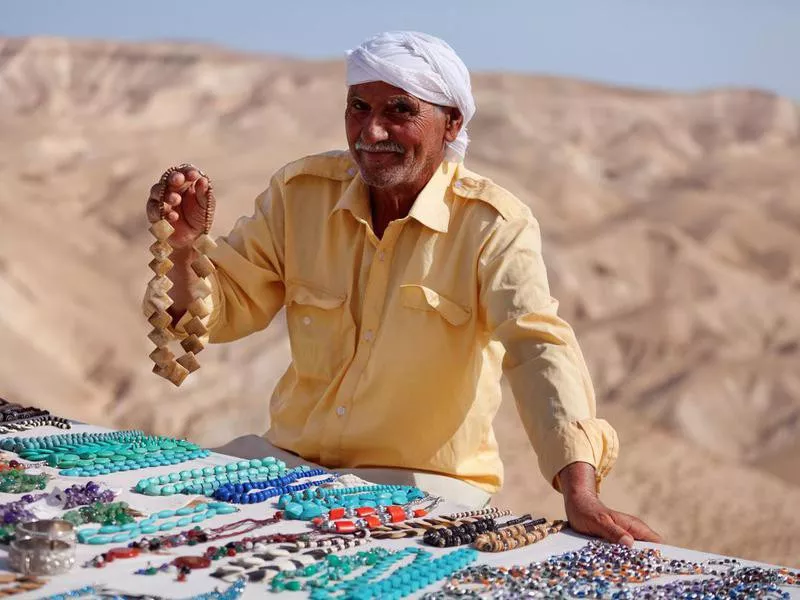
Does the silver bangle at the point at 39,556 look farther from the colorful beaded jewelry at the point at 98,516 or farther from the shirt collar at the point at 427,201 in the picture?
the shirt collar at the point at 427,201

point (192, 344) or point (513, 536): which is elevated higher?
point (192, 344)

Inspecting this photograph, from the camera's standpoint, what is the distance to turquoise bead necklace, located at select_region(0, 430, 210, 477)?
368 cm

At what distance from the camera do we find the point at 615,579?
2961mm

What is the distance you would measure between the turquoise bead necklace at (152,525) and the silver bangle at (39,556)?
23 cm

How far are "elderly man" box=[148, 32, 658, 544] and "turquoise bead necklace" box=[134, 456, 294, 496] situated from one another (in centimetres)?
49

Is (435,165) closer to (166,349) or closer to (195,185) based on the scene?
(195,185)

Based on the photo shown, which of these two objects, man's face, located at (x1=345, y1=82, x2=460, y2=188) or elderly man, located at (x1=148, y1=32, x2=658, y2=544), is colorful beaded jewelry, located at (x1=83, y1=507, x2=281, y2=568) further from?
man's face, located at (x1=345, y1=82, x2=460, y2=188)

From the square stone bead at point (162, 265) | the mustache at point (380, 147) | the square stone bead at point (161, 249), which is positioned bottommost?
the square stone bead at point (162, 265)

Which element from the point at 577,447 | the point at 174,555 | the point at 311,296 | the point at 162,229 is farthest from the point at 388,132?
the point at 174,555

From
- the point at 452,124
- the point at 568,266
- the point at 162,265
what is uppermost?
the point at 568,266

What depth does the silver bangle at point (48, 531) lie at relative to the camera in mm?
2783

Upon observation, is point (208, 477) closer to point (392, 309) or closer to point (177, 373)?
point (177, 373)

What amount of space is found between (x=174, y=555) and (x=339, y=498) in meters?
0.65

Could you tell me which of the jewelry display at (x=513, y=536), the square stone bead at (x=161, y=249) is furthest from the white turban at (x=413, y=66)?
the jewelry display at (x=513, y=536)
